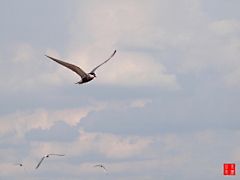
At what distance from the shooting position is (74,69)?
106938 millimetres

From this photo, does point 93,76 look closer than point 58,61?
No

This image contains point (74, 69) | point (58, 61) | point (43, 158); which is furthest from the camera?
point (43, 158)

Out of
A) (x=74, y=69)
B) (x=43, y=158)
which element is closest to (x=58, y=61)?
(x=74, y=69)

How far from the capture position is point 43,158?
4530 inches

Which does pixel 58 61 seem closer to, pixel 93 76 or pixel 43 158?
pixel 93 76

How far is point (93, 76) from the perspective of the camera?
11000 centimetres

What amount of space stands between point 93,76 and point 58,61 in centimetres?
1382

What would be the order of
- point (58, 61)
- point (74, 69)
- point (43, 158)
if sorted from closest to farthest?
1. point (58, 61)
2. point (74, 69)
3. point (43, 158)

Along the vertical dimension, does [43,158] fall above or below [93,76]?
below

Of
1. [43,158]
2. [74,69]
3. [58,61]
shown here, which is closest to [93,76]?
[74,69]

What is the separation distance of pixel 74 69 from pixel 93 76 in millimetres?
5452

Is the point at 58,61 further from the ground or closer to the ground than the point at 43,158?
further from the ground

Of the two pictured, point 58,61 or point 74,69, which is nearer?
point 58,61

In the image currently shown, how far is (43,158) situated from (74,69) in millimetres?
24877
